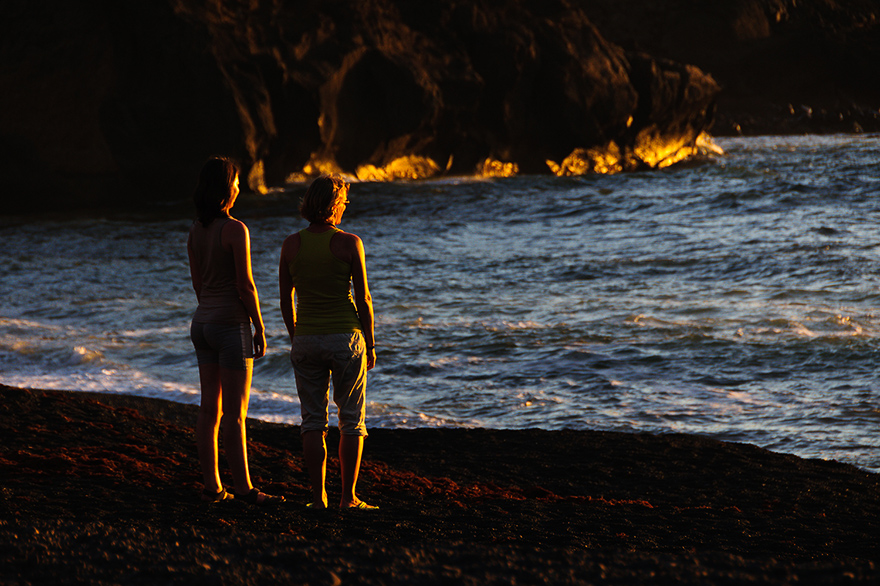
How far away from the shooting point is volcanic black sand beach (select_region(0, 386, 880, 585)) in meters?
3.00

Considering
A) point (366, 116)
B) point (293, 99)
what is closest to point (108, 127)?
point (293, 99)

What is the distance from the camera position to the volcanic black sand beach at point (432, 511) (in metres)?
3.00

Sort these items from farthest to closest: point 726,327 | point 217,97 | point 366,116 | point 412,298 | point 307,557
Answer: point 366,116
point 217,97
point 412,298
point 726,327
point 307,557

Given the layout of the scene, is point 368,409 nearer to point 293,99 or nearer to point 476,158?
point 293,99

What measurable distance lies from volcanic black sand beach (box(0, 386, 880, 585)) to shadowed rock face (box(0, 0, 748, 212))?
19.5 metres

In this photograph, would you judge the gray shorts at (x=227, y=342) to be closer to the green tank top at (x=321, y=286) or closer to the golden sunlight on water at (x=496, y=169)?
the green tank top at (x=321, y=286)

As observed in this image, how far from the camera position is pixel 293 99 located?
27.9 m

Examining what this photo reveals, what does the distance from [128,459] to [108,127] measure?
22.8m

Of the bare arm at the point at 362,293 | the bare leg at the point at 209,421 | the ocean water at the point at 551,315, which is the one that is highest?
the bare arm at the point at 362,293

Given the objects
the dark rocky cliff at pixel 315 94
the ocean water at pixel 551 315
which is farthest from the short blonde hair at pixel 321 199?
the dark rocky cliff at pixel 315 94

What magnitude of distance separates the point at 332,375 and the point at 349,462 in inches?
17.8

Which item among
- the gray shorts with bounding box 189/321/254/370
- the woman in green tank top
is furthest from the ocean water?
the gray shorts with bounding box 189/321/254/370

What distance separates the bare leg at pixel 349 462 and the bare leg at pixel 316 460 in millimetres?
97

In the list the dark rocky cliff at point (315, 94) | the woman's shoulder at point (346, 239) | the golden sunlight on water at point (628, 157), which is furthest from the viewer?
the golden sunlight on water at point (628, 157)
